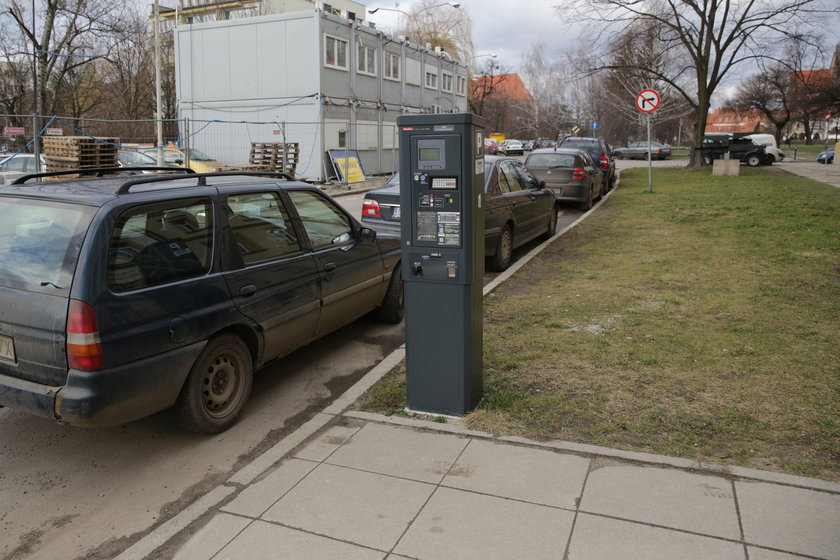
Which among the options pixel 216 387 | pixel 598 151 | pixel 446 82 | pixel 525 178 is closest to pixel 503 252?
pixel 525 178

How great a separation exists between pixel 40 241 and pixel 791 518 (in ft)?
14.2

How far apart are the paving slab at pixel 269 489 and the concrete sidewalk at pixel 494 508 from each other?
0.01 metres

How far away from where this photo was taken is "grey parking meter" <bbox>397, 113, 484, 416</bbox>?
13.8 feet

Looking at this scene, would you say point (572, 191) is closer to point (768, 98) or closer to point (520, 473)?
point (520, 473)

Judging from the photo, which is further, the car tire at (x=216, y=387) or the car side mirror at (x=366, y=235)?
the car side mirror at (x=366, y=235)

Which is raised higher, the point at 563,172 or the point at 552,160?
the point at 552,160

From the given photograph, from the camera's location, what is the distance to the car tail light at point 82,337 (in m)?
3.61

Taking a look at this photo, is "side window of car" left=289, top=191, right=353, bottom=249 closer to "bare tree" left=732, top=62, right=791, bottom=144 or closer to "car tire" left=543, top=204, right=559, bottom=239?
"car tire" left=543, top=204, right=559, bottom=239

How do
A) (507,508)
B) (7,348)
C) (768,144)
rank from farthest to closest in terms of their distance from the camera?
1. (768,144)
2. (7,348)
3. (507,508)

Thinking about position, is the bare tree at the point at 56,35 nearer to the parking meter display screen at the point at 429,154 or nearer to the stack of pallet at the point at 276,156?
the stack of pallet at the point at 276,156

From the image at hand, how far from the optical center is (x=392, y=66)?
32.9 meters

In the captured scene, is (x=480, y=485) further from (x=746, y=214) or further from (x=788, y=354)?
(x=746, y=214)

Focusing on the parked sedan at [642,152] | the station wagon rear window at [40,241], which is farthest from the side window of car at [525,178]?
the parked sedan at [642,152]

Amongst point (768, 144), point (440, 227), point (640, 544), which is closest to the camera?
point (640, 544)
